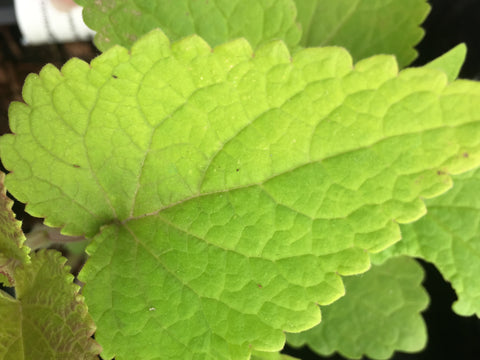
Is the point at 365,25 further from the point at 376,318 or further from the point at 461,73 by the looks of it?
the point at 376,318

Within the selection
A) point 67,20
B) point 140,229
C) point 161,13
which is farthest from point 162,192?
point 67,20

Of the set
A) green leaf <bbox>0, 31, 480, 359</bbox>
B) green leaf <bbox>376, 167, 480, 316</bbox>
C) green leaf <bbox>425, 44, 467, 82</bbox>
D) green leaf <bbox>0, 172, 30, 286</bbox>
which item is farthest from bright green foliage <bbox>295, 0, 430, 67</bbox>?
green leaf <bbox>0, 172, 30, 286</bbox>

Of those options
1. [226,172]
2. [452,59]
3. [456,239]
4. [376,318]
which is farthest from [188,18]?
[376,318]

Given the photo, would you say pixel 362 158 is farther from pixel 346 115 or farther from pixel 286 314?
pixel 286 314

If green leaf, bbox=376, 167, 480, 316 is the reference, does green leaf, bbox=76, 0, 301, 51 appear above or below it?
above

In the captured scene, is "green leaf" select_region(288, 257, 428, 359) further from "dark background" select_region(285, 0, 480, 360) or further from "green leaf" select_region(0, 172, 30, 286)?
"green leaf" select_region(0, 172, 30, 286)

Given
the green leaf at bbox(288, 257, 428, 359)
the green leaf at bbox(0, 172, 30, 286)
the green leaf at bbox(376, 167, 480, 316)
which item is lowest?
the green leaf at bbox(288, 257, 428, 359)
